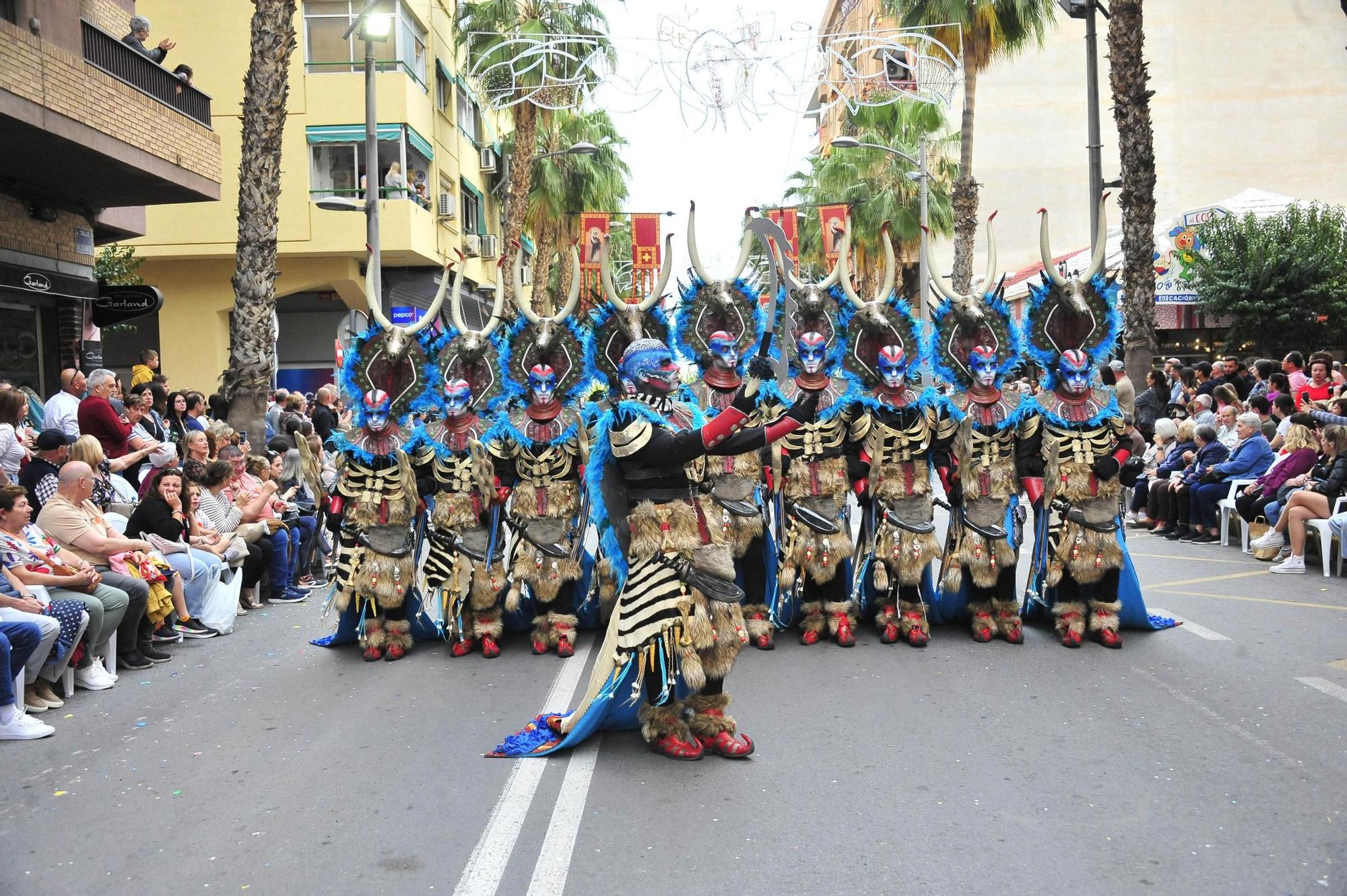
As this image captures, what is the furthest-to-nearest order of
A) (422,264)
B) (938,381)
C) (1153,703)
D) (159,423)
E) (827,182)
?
1. (827,182)
2. (422,264)
3. (159,423)
4. (938,381)
5. (1153,703)

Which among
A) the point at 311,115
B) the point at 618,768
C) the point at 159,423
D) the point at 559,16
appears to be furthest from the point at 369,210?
the point at 618,768

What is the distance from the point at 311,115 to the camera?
25719 millimetres

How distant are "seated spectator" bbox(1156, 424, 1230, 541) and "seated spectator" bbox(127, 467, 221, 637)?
35.5 ft

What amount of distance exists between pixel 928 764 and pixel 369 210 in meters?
14.9

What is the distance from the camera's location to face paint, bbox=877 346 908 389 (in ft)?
25.2

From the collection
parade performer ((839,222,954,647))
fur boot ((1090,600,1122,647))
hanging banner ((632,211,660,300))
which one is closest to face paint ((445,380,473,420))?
parade performer ((839,222,954,647))

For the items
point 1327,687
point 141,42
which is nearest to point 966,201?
point 141,42

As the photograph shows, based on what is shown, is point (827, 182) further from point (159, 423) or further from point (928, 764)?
point (928, 764)

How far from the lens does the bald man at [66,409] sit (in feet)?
35.6

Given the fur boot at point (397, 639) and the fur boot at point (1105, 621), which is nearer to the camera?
the fur boot at point (1105, 621)

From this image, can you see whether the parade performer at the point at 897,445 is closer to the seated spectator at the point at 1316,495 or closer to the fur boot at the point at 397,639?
the fur boot at the point at 397,639

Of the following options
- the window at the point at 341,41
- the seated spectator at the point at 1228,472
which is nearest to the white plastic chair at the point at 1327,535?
the seated spectator at the point at 1228,472

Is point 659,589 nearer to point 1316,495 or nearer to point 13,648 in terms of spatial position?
point 13,648

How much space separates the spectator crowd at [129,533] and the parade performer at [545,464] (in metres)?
1.18
